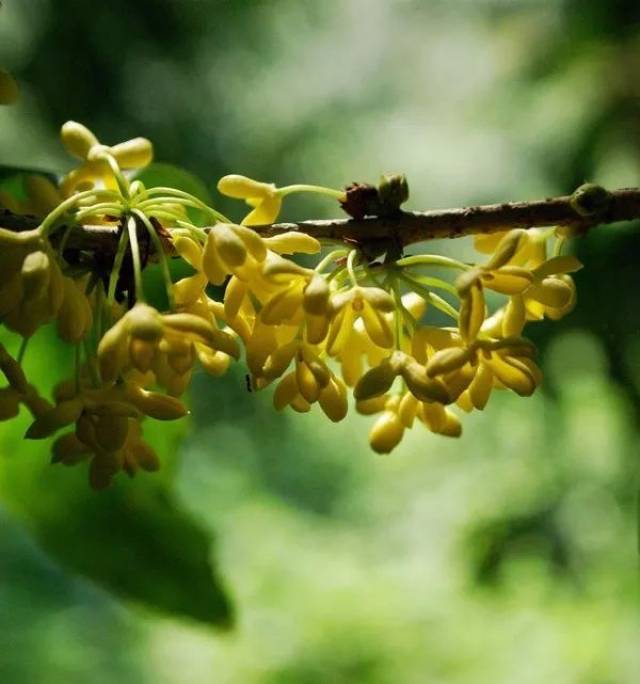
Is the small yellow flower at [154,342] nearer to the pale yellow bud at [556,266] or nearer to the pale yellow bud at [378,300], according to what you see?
the pale yellow bud at [378,300]

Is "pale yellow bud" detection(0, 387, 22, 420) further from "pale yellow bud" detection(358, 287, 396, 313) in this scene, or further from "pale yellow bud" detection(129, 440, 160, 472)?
"pale yellow bud" detection(358, 287, 396, 313)

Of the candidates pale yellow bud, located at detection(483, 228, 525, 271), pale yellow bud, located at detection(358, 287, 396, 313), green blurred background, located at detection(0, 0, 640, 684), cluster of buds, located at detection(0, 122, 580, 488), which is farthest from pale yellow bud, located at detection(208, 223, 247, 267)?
green blurred background, located at detection(0, 0, 640, 684)

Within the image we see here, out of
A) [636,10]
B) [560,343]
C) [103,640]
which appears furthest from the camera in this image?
[103,640]

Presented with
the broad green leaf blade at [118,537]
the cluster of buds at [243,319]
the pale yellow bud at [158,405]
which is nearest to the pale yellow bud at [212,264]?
the cluster of buds at [243,319]

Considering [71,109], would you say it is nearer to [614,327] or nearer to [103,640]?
[103,640]

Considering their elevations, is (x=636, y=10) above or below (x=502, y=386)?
above

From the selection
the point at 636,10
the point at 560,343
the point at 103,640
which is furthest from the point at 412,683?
the point at 636,10

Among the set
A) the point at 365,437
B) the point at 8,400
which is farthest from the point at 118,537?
the point at 365,437
